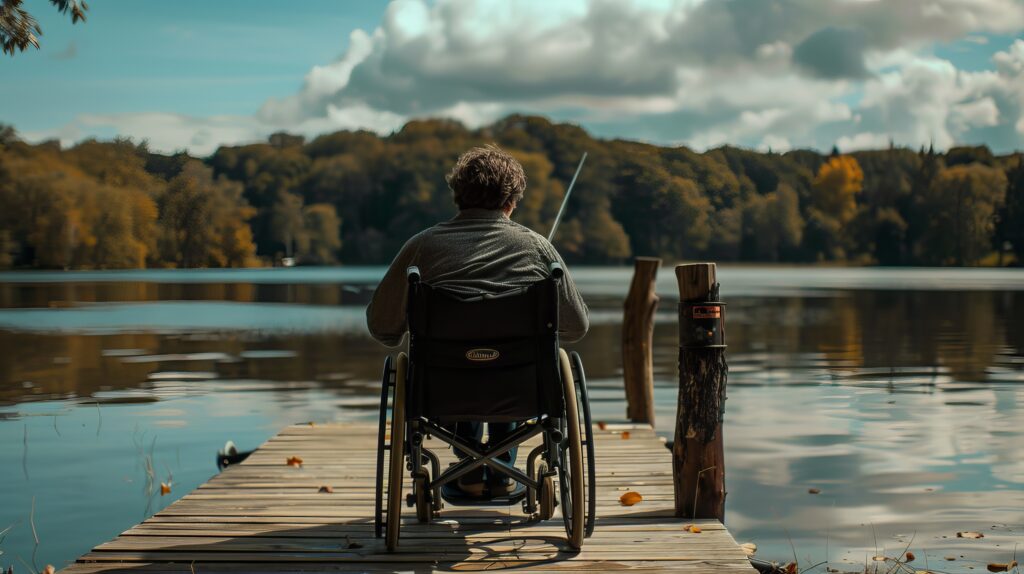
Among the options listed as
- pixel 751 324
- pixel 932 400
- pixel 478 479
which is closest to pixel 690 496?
pixel 478 479

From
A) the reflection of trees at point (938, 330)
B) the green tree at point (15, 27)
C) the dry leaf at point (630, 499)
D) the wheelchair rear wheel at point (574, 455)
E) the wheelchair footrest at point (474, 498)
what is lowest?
the reflection of trees at point (938, 330)

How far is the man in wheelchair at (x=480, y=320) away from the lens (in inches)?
134

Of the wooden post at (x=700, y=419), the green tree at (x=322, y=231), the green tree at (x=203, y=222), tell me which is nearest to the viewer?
the wooden post at (x=700, y=419)

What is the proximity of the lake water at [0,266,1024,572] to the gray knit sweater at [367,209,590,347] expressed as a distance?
2.40 meters

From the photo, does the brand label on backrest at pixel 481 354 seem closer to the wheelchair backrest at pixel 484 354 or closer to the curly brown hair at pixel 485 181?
the wheelchair backrest at pixel 484 354

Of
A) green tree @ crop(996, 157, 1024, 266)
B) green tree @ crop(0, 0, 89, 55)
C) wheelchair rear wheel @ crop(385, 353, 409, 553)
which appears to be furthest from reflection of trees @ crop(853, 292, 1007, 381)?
green tree @ crop(996, 157, 1024, 266)

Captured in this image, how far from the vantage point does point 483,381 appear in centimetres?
348

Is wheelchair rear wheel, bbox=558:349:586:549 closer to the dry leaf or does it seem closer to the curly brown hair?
the curly brown hair

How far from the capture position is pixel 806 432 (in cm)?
979

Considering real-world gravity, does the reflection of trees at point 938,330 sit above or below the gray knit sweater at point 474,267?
below

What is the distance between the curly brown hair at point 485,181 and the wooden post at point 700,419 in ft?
2.98

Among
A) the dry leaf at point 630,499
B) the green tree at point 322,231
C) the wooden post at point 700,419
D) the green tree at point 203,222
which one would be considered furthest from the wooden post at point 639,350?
the green tree at point 322,231

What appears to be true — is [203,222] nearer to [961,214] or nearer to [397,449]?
[961,214]

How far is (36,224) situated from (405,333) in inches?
2249
